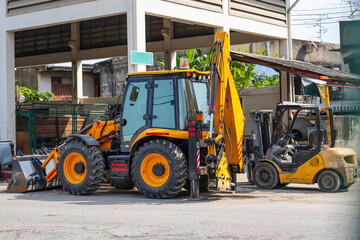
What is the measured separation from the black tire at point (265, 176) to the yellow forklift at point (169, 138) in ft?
3.92

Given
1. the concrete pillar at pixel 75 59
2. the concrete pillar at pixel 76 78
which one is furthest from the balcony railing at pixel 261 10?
the concrete pillar at pixel 76 78

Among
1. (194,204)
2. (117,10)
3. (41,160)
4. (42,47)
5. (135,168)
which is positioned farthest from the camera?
(42,47)

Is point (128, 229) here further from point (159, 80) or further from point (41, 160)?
point (41, 160)

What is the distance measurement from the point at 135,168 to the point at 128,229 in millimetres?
3534

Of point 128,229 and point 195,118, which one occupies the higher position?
point 195,118

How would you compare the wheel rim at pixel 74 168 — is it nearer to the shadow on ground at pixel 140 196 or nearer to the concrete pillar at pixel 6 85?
the shadow on ground at pixel 140 196

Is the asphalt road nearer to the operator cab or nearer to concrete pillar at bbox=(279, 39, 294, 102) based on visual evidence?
the operator cab

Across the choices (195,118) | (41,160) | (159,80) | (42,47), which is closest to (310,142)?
(195,118)

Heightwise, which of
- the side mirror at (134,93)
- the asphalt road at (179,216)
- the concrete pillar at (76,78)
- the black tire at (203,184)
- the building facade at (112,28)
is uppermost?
the building facade at (112,28)

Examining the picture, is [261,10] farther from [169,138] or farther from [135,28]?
[169,138]

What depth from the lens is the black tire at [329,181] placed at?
11238 mm

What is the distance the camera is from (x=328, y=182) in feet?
37.3

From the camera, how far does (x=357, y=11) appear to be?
1.97 metres

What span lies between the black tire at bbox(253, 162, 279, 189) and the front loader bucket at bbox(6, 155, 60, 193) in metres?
5.01
